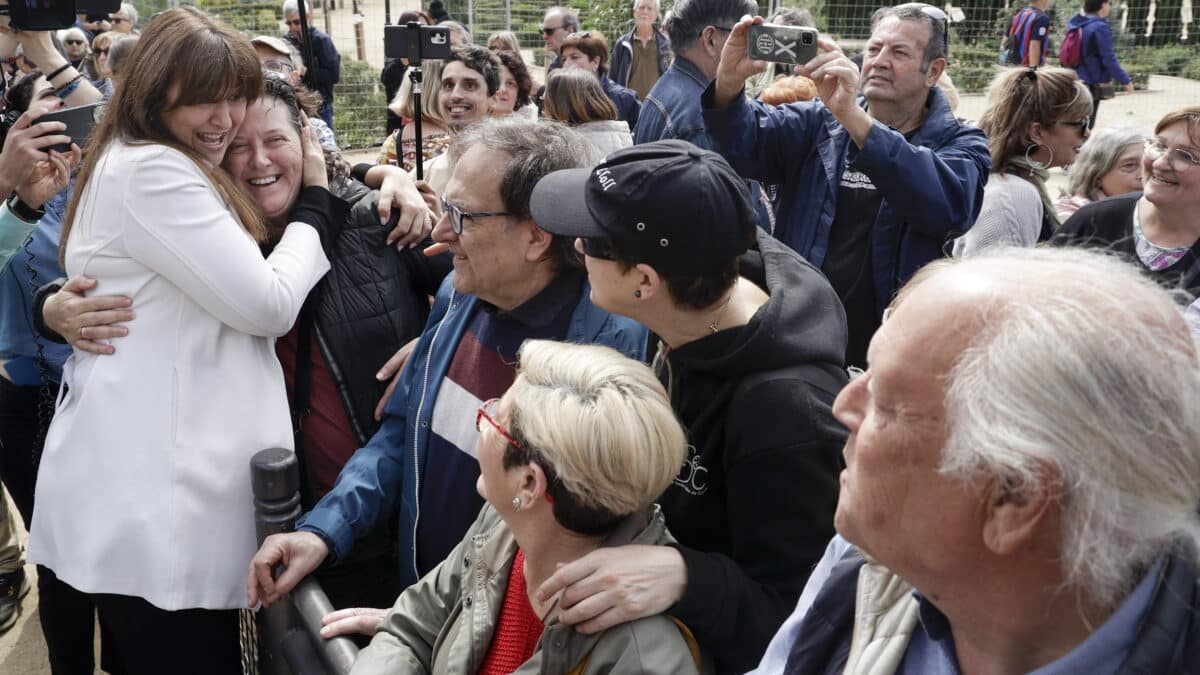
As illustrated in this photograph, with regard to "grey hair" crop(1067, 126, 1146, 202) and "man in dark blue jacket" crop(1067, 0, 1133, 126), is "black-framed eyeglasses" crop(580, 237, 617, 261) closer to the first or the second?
"grey hair" crop(1067, 126, 1146, 202)

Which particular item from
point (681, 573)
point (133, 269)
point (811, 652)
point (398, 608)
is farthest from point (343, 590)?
point (811, 652)

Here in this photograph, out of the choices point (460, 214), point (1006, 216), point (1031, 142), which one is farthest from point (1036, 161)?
point (460, 214)

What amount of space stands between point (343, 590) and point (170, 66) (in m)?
1.37

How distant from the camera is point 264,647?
2289 mm

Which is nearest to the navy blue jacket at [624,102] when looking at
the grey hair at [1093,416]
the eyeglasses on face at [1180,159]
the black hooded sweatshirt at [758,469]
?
the eyeglasses on face at [1180,159]

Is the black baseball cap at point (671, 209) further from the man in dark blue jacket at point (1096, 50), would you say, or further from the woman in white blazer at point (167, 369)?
the man in dark blue jacket at point (1096, 50)

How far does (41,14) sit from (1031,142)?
381 cm

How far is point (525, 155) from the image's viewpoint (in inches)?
88.4

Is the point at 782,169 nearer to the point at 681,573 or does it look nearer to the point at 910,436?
Result: the point at 681,573

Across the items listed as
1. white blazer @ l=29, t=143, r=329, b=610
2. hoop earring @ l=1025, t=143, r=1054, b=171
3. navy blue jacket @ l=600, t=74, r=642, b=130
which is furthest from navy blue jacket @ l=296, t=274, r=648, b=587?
navy blue jacket @ l=600, t=74, r=642, b=130

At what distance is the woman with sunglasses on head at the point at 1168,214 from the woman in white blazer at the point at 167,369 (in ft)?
8.47

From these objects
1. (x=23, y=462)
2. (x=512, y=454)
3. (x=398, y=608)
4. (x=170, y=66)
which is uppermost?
(x=170, y=66)

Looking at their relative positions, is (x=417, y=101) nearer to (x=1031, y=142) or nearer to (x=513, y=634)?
(x=1031, y=142)

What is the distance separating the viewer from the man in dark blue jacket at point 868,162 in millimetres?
3211
